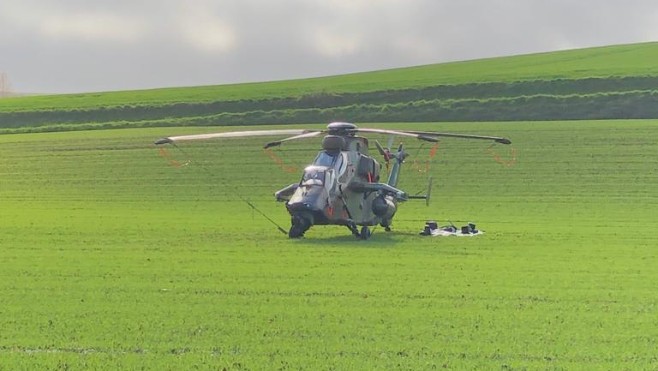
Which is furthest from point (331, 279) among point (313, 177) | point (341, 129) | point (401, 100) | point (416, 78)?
point (416, 78)

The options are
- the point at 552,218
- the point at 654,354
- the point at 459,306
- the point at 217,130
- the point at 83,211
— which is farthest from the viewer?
the point at 217,130

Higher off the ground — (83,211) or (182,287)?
(182,287)

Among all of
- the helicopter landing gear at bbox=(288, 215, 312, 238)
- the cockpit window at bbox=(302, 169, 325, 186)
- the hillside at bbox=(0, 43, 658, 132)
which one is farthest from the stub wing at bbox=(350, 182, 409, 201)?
the hillside at bbox=(0, 43, 658, 132)

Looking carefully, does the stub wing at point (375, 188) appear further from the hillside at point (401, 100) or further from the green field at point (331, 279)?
the hillside at point (401, 100)

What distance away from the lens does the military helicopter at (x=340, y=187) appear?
79.6 feet

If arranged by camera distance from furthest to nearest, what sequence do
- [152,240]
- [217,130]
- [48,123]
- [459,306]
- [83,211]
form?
[48,123] < [217,130] < [83,211] < [152,240] < [459,306]

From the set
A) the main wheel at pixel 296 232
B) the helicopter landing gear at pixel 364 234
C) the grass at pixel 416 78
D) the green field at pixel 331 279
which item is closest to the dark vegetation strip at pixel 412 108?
the grass at pixel 416 78

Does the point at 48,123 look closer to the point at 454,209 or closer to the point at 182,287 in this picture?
the point at 454,209

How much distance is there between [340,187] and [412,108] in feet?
110

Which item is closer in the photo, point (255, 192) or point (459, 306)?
point (459, 306)

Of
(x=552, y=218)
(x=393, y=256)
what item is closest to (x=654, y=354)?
(x=393, y=256)

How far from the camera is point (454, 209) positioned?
3425 centimetres

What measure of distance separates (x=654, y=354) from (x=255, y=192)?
2945 centimetres

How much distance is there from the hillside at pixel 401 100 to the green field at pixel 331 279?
51.5 ft
